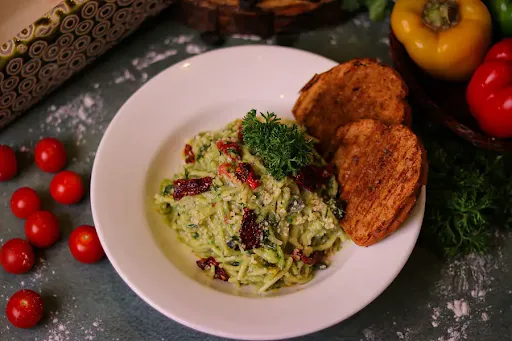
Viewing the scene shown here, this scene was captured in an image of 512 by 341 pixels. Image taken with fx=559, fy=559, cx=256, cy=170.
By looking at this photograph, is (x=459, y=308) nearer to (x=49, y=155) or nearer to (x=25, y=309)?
(x=25, y=309)

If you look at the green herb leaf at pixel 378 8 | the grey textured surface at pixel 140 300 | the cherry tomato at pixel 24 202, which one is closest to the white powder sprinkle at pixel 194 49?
the grey textured surface at pixel 140 300

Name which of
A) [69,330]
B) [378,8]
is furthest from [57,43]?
[378,8]

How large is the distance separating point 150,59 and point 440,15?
2.23 meters

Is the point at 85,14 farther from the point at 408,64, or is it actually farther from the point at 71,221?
the point at 408,64

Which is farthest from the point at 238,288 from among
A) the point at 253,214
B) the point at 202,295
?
the point at 253,214

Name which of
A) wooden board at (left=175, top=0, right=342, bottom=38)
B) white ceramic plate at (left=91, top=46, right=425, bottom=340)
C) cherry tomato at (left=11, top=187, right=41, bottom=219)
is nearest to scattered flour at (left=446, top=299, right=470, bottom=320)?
white ceramic plate at (left=91, top=46, right=425, bottom=340)

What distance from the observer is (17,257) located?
11.8 ft

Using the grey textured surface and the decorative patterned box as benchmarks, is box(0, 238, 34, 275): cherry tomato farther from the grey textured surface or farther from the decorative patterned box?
the decorative patterned box

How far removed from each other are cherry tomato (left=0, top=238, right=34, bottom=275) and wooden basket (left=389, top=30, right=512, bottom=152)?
2.79m

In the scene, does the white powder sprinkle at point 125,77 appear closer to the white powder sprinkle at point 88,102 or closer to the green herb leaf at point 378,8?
the white powder sprinkle at point 88,102

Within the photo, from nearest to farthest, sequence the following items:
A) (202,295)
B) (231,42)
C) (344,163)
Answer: (202,295) < (344,163) < (231,42)

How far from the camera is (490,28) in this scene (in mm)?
3861

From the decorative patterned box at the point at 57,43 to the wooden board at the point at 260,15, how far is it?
10.3 inches

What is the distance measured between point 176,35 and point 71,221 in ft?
5.73
